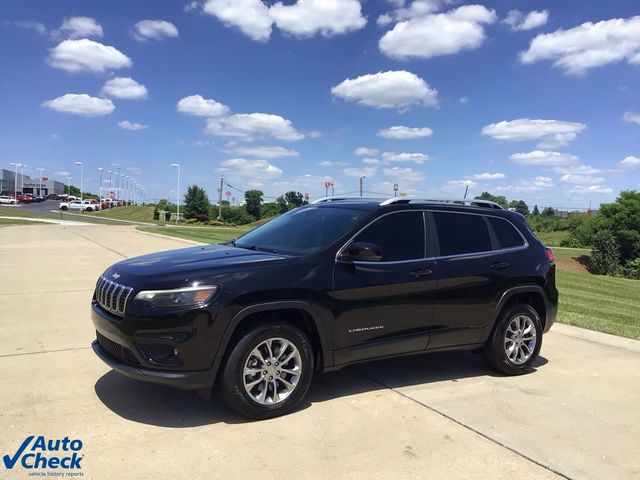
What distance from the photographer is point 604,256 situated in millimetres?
39000

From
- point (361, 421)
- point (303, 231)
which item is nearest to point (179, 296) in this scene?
point (303, 231)

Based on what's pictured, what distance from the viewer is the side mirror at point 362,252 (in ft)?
14.7

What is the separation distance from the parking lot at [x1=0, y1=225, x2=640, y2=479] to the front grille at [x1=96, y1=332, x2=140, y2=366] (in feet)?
1.40

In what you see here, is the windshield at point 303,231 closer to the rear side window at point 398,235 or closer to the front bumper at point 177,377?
the rear side window at point 398,235

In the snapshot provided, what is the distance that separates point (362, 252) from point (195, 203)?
6520 cm

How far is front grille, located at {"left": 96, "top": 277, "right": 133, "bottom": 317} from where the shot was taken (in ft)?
13.4

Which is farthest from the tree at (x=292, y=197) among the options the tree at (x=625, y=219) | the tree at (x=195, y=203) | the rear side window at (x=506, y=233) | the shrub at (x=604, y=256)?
the rear side window at (x=506, y=233)

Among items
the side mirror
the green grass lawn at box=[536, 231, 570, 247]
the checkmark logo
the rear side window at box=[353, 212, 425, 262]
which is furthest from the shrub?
the checkmark logo

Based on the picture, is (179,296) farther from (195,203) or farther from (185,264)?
(195,203)

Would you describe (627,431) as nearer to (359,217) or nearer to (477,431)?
(477,431)

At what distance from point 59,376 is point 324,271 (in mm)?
2763

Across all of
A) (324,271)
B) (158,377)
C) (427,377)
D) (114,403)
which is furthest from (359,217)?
(114,403)

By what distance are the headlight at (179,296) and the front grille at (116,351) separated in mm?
471

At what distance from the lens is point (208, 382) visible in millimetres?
3963
